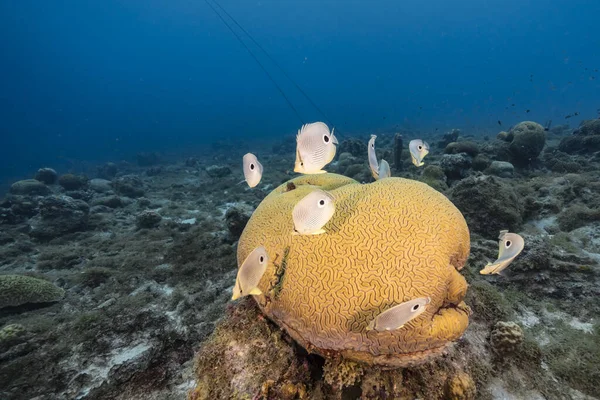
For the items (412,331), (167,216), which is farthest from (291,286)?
(167,216)

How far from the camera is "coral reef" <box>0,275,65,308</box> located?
5.20 m

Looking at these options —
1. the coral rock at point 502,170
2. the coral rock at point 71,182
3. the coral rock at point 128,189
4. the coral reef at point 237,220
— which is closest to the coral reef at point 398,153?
the coral rock at point 502,170

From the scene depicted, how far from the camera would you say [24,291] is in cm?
534

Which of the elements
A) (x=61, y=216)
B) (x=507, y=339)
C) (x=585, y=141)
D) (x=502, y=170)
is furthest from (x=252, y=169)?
(x=585, y=141)

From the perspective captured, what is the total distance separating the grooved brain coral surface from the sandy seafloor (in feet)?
1.75

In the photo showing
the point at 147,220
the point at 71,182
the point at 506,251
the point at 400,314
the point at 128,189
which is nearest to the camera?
the point at 400,314

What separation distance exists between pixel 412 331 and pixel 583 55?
17498cm

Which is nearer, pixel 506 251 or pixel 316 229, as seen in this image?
pixel 316 229

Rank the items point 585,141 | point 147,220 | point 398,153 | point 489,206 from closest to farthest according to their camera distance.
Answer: point 489,206, point 147,220, point 585,141, point 398,153

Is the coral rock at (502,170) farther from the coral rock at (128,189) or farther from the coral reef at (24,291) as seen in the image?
the coral rock at (128,189)

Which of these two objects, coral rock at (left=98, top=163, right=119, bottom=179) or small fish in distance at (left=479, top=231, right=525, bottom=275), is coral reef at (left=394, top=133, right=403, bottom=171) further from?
coral rock at (left=98, top=163, right=119, bottom=179)

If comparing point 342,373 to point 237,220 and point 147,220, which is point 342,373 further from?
point 147,220

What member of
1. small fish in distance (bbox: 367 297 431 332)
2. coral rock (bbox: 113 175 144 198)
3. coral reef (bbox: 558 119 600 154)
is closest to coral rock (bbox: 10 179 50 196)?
coral rock (bbox: 113 175 144 198)

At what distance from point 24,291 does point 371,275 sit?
693cm
